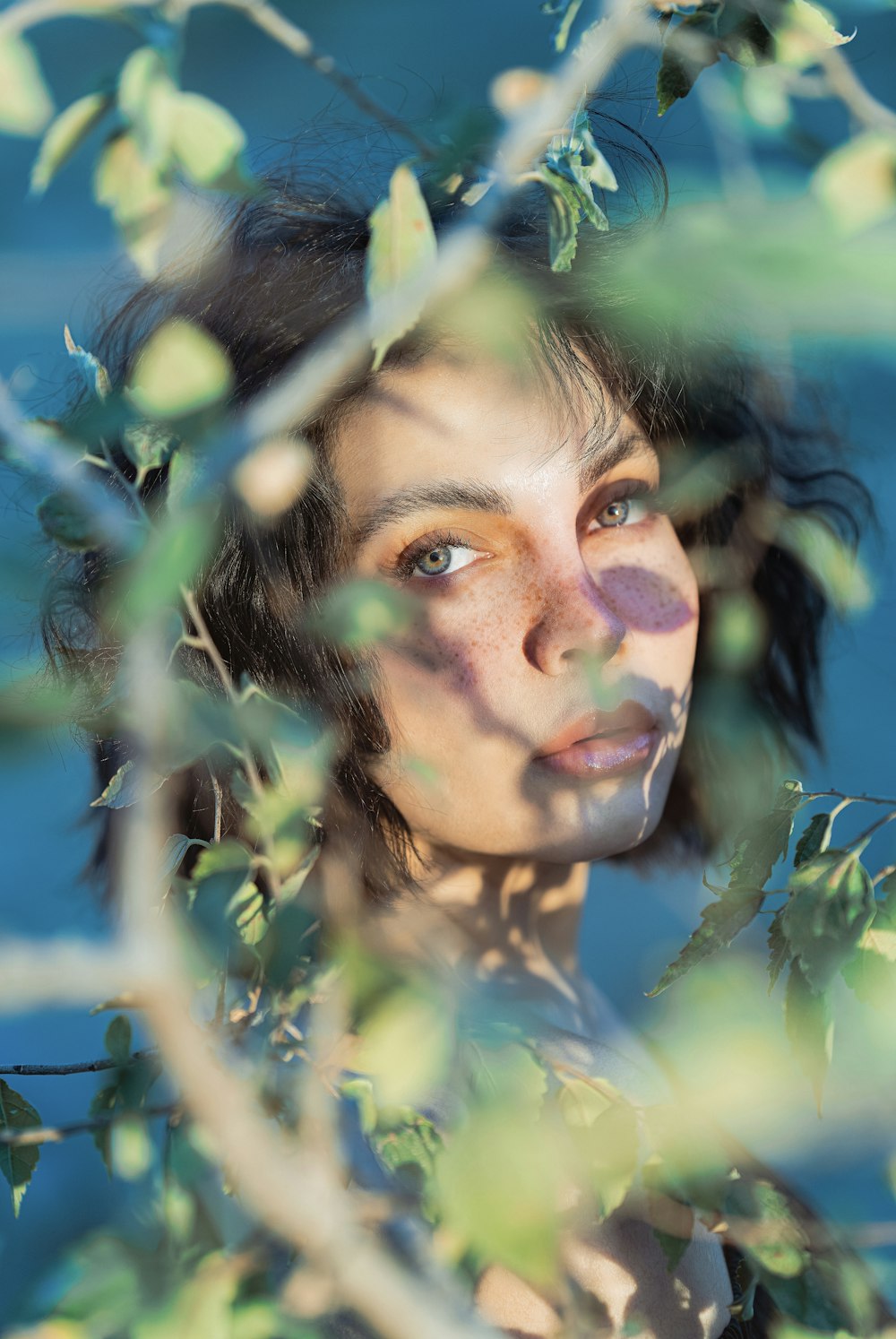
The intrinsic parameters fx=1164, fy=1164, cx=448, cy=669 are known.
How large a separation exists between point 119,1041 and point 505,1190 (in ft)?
0.82

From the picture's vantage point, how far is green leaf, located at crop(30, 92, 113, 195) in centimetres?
39

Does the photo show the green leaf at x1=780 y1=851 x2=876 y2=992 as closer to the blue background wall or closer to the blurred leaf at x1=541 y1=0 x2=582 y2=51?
the blurred leaf at x1=541 y1=0 x2=582 y2=51

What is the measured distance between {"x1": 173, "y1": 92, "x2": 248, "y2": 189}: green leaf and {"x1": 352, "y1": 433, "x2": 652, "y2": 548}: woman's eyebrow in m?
0.47

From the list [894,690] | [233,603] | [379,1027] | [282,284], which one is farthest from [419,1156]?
[894,690]

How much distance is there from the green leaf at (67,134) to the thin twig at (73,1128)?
377 millimetres

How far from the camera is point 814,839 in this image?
64 cm

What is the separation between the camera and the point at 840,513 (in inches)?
60.1

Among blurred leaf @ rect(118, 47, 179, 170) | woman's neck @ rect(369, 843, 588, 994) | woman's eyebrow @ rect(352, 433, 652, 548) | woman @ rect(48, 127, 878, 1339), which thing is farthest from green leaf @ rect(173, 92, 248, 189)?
woman's neck @ rect(369, 843, 588, 994)

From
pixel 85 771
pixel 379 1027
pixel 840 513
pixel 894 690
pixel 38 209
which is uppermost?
pixel 379 1027

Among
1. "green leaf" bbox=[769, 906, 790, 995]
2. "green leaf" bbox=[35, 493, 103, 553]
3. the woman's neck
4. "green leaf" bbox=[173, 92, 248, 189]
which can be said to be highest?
"green leaf" bbox=[173, 92, 248, 189]

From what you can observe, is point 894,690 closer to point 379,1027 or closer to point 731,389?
point 731,389

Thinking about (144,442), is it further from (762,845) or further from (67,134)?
(762,845)

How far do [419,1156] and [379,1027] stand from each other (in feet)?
0.24

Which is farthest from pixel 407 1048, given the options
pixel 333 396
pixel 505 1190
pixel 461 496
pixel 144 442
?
pixel 333 396
